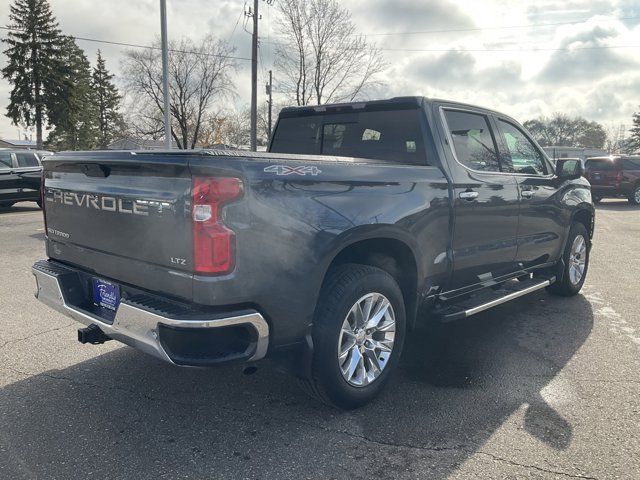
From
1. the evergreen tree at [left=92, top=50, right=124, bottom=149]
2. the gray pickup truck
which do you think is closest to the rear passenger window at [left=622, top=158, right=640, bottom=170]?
the gray pickup truck

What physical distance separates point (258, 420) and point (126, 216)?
4.60ft

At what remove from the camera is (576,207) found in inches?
219

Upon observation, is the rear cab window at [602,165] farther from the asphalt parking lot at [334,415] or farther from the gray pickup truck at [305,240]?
the gray pickup truck at [305,240]

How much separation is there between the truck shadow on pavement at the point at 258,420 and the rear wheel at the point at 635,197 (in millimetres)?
17062

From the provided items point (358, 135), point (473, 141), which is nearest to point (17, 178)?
point (358, 135)

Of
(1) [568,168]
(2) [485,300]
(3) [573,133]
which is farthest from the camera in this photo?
(3) [573,133]

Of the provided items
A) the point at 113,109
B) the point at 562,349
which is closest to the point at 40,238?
the point at 562,349

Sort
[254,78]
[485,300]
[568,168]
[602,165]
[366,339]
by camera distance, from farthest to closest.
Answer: [254,78]
[602,165]
[568,168]
[485,300]
[366,339]

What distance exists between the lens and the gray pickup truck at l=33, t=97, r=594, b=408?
248cm

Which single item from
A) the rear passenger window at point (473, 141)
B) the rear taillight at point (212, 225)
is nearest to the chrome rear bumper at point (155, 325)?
the rear taillight at point (212, 225)

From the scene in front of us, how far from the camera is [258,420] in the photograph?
3.07 metres

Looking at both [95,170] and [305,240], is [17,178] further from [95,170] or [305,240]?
[305,240]

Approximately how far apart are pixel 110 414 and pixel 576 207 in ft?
16.1

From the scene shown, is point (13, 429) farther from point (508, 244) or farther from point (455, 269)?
point (508, 244)
